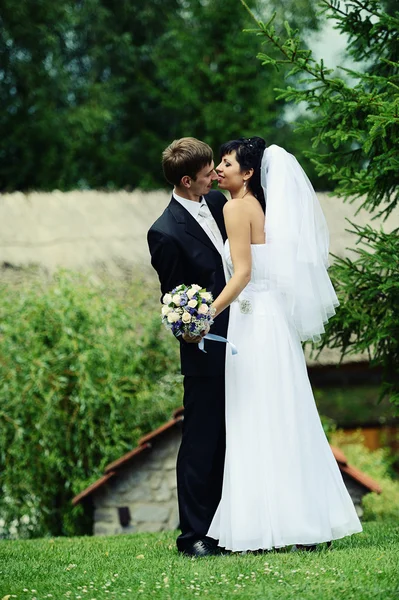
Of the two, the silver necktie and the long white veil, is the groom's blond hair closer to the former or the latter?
the silver necktie

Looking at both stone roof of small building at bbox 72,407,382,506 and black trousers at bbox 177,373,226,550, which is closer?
black trousers at bbox 177,373,226,550

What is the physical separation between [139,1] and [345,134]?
1651 cm

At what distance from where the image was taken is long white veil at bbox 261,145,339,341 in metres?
4.69

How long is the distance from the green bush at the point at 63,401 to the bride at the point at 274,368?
4.76 m

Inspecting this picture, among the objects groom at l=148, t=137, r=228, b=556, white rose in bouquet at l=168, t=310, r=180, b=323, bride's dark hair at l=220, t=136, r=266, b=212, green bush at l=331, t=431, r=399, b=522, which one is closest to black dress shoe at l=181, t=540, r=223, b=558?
groom at l=148, t=137, r=228, b=556

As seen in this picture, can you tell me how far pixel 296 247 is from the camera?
473cm

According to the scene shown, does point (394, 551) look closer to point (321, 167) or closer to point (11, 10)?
point (321, 167)

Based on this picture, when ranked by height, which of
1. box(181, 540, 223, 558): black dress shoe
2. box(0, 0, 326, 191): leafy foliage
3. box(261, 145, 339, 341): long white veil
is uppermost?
box(0, 0, 326, 191): leafy foliage

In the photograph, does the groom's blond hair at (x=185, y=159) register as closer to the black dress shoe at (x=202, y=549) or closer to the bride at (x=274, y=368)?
the bride at (x=274, y=368)

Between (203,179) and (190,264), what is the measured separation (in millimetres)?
478

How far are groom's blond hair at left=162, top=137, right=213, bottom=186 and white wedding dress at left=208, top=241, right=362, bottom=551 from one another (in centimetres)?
47

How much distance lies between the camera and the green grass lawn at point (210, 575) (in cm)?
364

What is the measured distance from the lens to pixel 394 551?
14.8 feet

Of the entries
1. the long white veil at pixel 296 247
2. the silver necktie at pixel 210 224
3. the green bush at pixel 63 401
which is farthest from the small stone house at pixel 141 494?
the long white veil at pixel 296 247
